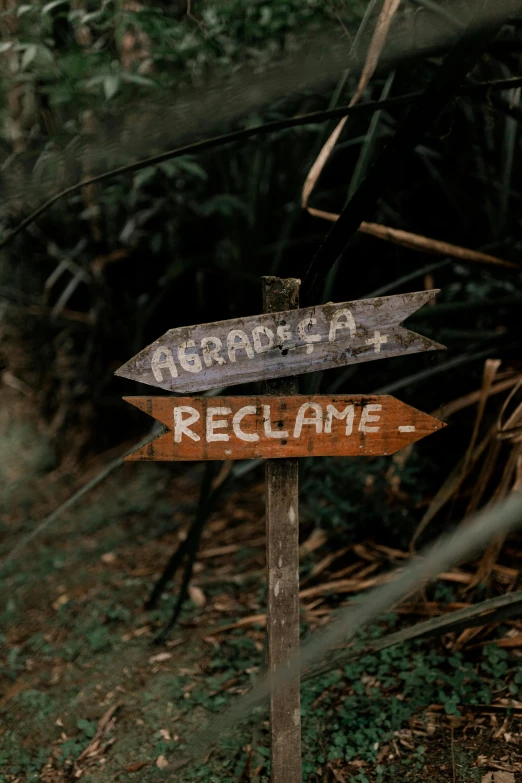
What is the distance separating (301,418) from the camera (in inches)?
59.2

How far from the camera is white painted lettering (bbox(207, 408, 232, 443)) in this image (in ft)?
4.84

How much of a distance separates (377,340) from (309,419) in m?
0.25

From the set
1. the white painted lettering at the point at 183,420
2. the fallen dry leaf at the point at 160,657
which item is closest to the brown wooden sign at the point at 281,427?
the white painted lettering at the point at 183,420

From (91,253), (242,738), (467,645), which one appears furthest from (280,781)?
(91,253)

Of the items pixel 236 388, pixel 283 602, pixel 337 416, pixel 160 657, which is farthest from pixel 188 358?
pixel 236 388

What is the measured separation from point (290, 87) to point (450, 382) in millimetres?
1573

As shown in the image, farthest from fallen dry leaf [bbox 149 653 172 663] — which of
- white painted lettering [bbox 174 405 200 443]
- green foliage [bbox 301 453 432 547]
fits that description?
white painted lettering [bbox 174 405 200 443]

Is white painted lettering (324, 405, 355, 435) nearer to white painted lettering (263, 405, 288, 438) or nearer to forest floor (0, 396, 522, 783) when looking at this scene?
white painted lettering (263, 405, 288, 438)

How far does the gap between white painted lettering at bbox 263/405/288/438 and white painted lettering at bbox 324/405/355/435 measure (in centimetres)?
10

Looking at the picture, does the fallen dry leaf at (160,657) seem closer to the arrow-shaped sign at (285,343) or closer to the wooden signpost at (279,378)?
the wooden signpost at (279,378)

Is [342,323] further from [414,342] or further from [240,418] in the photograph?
[240,418]

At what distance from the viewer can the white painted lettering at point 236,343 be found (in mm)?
1481

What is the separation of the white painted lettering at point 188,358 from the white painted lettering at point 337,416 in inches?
12.9

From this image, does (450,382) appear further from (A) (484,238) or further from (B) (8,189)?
(B) (8,189)
